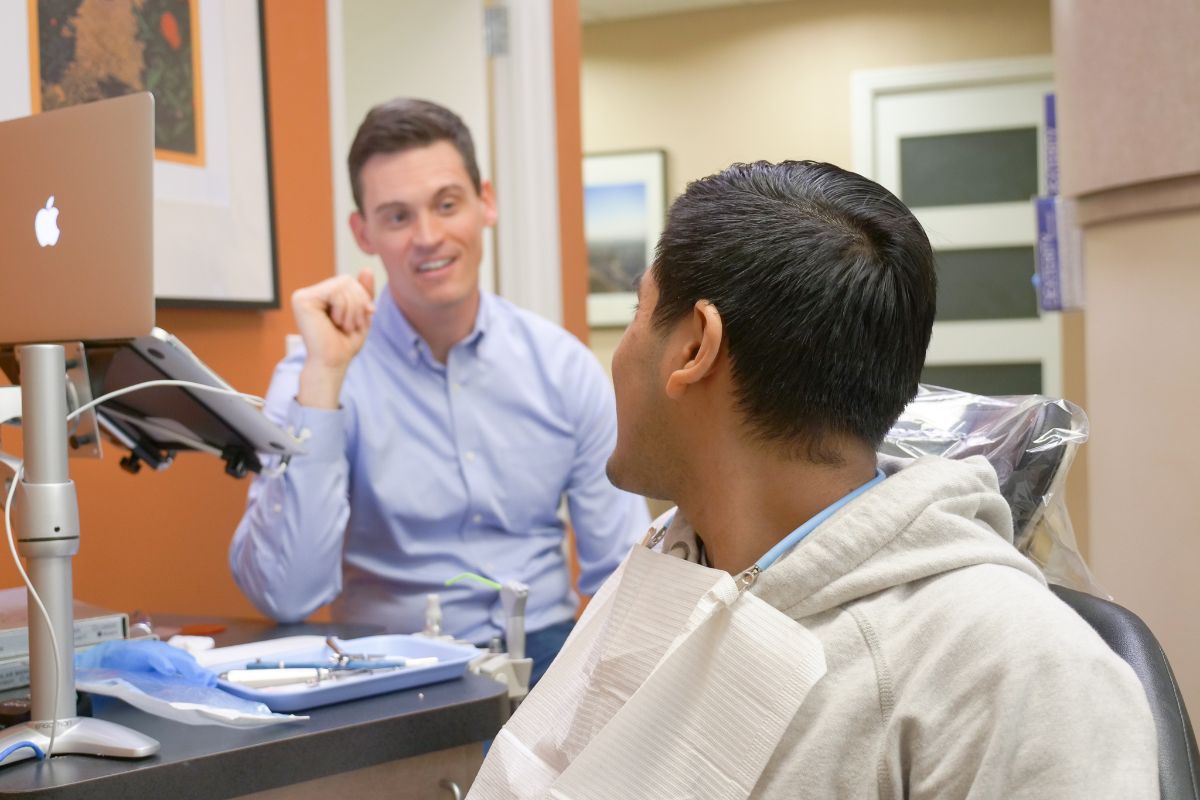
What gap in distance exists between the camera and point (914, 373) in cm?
100

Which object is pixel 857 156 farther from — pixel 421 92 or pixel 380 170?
pixel 380 170

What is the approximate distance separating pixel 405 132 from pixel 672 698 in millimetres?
1544

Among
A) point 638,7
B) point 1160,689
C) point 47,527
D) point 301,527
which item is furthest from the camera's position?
point 638,7

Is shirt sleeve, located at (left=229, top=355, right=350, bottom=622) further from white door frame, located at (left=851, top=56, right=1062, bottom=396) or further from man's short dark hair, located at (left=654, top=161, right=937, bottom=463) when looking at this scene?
white door frame, located at (left=851, top=56, right=1062, bottom=396)

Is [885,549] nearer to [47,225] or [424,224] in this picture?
[47,225]

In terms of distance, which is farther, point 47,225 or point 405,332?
point 405,332

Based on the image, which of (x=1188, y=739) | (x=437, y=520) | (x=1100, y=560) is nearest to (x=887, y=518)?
(x=1188, y=739)

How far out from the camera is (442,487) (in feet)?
7.30

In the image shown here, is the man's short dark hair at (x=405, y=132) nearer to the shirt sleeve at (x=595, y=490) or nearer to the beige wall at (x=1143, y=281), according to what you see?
the shirt sleeve at (x=595, y=490)

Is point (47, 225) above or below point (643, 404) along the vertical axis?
above

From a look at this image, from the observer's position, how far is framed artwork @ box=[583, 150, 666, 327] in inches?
218

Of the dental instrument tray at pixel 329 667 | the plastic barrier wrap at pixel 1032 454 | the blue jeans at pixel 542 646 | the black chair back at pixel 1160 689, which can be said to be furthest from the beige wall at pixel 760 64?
the black chair back at pixel 1160 689

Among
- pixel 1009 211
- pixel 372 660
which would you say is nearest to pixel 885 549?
pixel 372 660

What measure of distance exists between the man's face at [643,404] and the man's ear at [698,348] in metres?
0.02
